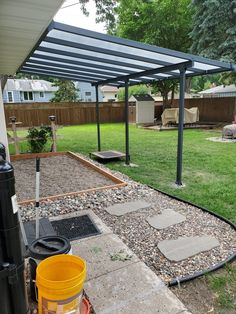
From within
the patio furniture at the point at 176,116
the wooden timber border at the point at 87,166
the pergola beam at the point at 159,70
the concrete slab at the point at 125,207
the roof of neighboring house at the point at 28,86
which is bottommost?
the concrete slab at the point at 125,207

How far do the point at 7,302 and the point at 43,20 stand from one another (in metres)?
2.36

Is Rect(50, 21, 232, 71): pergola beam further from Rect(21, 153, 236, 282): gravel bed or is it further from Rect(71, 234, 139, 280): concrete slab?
Rect(71, 234, 139, 280): concrete slab

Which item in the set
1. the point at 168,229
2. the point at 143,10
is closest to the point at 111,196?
the point at 168,229

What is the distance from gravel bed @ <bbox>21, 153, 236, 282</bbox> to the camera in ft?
7.68

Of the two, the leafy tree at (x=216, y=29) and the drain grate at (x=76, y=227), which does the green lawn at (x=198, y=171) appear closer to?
the drain grate at (x=76, y=227)

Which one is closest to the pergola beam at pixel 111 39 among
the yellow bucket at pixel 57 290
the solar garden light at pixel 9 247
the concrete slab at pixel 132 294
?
the solar garden light at pixel 9 247

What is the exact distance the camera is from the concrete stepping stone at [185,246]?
2.43 metres

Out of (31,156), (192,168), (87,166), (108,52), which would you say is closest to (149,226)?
(108,52)

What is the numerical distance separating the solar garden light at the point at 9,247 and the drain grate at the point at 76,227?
1.28m

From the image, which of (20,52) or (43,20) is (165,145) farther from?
(43,20)

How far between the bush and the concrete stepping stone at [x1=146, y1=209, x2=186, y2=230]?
5.20 metres

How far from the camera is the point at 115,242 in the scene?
258 centimetres

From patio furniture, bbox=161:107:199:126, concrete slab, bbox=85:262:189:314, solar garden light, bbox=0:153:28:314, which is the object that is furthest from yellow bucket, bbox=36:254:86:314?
patio furniture, bbox=161:107:199:126

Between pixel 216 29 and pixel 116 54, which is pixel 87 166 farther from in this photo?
pixel 216 29
